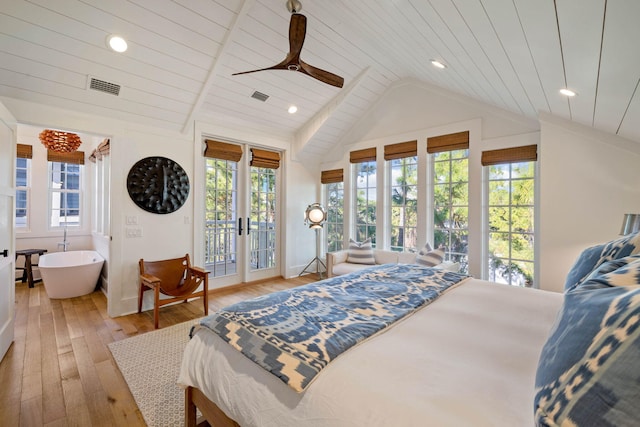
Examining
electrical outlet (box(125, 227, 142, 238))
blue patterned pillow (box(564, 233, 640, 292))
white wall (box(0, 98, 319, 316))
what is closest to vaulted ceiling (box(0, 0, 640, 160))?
white wall (box(0, 98, 319, 316))

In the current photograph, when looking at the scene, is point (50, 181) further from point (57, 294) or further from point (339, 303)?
point (339, 303)

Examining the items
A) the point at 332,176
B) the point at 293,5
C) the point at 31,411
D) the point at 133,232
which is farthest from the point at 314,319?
the point at 332,176

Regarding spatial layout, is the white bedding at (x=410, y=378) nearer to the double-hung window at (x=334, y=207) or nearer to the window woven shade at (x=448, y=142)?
the window woven shade at (x=448, y=142)

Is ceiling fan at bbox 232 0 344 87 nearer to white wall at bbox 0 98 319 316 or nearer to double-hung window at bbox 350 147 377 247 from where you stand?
white wall at bbox 0 98 319 316

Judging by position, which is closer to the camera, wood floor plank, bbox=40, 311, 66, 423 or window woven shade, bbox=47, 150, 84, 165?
wood floor plank, bbox=40, 311, 66, 423

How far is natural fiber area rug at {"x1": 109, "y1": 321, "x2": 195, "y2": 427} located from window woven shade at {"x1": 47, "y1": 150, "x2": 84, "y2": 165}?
4.17 meters

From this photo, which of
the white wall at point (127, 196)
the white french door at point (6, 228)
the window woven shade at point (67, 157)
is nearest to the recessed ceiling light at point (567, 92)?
the white wall at point (127, 196)

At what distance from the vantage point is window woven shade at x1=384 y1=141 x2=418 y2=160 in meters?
4.32

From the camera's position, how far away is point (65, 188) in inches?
202

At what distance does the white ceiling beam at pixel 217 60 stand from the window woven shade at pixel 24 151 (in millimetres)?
3204

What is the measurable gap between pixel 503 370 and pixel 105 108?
4.11 m

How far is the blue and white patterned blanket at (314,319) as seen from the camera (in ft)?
3.52

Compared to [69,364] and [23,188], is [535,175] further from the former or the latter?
[23,188]

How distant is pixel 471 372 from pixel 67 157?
22.0 feet
